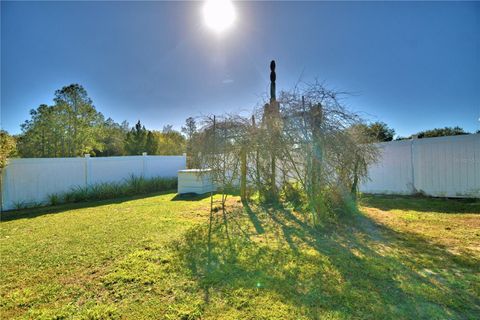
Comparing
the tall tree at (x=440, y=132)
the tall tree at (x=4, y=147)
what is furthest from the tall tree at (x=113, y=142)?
the tall tree at (x=440, y=132)

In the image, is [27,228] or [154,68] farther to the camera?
[154,68]

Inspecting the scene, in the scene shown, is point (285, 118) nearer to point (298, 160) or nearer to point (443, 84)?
point (298, 160)

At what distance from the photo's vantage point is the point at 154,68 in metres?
9.55

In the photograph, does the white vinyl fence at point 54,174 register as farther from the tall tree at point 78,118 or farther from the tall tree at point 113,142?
the tall tree at point 113,142

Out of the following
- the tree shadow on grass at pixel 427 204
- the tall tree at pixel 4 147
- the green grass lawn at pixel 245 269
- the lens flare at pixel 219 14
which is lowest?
the green grass lawn at pixel 245 269

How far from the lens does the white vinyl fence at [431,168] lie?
6953 mm

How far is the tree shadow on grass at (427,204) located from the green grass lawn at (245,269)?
0.47 m

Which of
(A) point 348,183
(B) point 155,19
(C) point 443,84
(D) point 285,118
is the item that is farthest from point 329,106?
(C) point 443,84

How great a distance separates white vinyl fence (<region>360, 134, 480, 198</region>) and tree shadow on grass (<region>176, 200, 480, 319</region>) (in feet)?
11.7

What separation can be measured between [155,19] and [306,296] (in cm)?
836

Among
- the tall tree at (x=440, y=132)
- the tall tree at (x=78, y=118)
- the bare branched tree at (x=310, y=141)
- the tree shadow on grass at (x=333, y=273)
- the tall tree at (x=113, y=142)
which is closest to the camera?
the tree shadow on grass at (x=333, y=273)

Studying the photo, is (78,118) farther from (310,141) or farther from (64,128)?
(310,141)

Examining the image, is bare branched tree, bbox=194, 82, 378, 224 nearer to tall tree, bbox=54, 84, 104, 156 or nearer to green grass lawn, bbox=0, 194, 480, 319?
green grass lawn, bbox=0, 194, 480, 319

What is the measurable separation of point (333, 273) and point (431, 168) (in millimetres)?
7167
